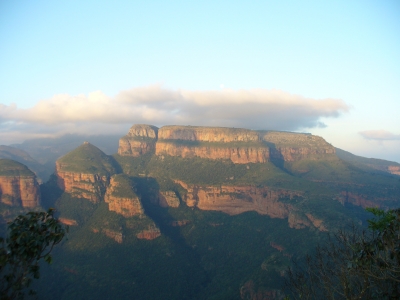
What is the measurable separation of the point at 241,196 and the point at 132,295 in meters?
49.9

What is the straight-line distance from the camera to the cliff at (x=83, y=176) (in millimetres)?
106688

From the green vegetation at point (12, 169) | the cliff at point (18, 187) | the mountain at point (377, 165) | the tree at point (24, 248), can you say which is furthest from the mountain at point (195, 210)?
the tree at point (24, 248)

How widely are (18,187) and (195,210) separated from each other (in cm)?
5358

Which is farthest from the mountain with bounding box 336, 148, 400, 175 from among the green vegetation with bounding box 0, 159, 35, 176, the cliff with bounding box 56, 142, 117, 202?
the green vegetation with bounding box 0, 159, 35, 176

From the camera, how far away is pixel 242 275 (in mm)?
70500

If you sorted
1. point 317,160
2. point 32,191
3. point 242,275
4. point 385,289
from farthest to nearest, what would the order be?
point 317,160 → point 32,191 → point 242,275 → point 385,289

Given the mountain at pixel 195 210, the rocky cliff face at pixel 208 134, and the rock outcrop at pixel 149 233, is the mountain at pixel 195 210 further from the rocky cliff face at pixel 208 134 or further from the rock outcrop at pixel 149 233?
the rocky cliff face at pixel 208 134

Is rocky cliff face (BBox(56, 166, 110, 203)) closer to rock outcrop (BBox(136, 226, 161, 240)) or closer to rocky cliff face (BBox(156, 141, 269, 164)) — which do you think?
rock outcrop (BBox(136, 226, 161, 240))

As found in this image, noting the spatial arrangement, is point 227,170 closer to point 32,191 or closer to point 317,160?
point 317,160

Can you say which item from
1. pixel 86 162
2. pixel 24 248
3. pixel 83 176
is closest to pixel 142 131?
pixel 86 162

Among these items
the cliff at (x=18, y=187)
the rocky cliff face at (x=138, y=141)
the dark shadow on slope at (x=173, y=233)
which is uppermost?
the rocky cliff face at (x=138, y=141)

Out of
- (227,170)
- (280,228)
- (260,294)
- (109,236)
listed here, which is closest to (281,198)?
(280,228)

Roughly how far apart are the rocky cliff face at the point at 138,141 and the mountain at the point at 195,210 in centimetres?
45

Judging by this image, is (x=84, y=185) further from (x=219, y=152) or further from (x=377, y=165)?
(x=377, y=165)
